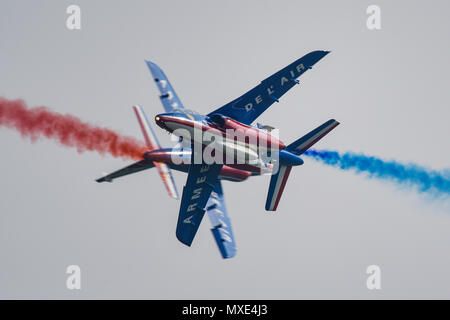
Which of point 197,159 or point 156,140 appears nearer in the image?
point 197,159

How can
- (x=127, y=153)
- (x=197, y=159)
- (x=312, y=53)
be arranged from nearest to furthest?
(x=312, y=53), (x=197, y=159), (x=127, y=153)

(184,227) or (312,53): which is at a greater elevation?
(312,53)

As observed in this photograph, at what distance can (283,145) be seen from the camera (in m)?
47.4

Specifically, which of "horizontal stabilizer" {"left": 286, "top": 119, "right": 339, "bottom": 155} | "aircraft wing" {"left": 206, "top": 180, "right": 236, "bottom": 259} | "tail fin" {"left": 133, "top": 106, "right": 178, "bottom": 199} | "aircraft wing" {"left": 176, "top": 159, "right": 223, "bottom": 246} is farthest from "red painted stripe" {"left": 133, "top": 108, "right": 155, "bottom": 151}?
"horizontal stabilizer" {"left": 286, "top": 119, "right": 339, "bottom": 155}

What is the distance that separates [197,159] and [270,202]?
4.55 metres

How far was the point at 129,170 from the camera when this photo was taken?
2104 inches

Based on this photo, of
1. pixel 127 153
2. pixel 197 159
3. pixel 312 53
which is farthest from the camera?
pixel 127 153

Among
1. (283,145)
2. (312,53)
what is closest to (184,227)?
(283,145)

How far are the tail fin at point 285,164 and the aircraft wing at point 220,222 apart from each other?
2805mm

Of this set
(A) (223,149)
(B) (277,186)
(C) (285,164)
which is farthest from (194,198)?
(C) (285,164)

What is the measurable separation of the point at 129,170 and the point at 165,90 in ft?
16.0

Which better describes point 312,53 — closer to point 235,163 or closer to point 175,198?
point 235,163

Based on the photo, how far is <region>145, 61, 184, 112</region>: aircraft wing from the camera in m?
52.0

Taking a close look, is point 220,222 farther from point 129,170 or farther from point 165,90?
point 165,90
